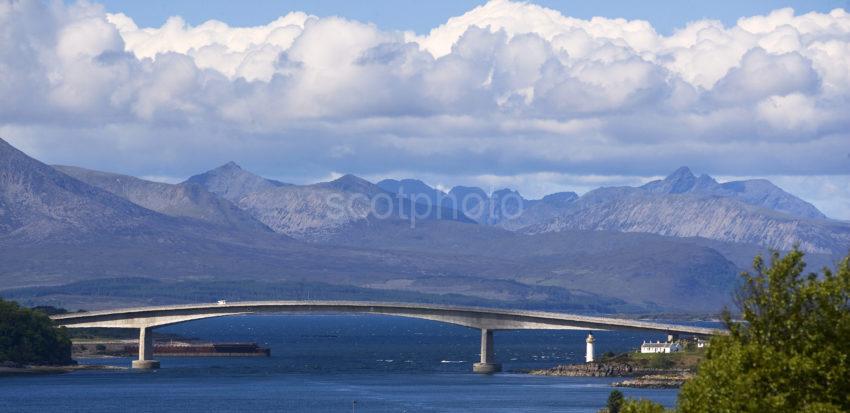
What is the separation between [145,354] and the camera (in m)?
196

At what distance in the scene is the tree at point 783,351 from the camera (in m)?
57.0

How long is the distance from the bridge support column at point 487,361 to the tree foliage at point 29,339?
1767 inches

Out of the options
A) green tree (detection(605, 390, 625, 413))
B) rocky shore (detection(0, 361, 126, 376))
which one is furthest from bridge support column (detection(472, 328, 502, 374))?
green tree (detection(605, 390, 625, 413))

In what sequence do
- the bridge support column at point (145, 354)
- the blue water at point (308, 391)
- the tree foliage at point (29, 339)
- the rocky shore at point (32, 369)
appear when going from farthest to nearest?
the bridge support column at point (145, 354)
the tree foliage at point (29, 339)
the rocky shore at point (32, 369)
the blue water at point (308, 391)

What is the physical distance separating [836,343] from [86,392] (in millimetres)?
101559

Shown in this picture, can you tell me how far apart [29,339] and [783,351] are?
14391 cm

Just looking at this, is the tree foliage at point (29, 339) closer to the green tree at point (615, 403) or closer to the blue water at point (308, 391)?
the blue water at point (308, 391)

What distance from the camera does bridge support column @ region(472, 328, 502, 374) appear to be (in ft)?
594

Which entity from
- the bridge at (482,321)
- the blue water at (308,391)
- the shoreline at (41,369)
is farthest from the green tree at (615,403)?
the shoreline at (41,369)

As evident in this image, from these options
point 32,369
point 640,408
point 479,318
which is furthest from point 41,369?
point 640,408

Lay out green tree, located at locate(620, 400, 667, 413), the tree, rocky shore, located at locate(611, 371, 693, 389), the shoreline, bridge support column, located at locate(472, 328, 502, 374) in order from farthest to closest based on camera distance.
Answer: the shoreline → bridge support column, located at locate(472, 328, 502, 374) → rocky shore, located at locate(611, 371, 693, 389) → green tree, located at locate(620, 400, 667, 413) → the tree

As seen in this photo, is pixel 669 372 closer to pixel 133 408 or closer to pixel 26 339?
pixel 133 408

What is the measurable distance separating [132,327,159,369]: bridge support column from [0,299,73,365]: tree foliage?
778cm

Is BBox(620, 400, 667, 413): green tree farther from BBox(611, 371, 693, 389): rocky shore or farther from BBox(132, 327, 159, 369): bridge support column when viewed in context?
BBox(132, 327, 159, 369): bridge support column
